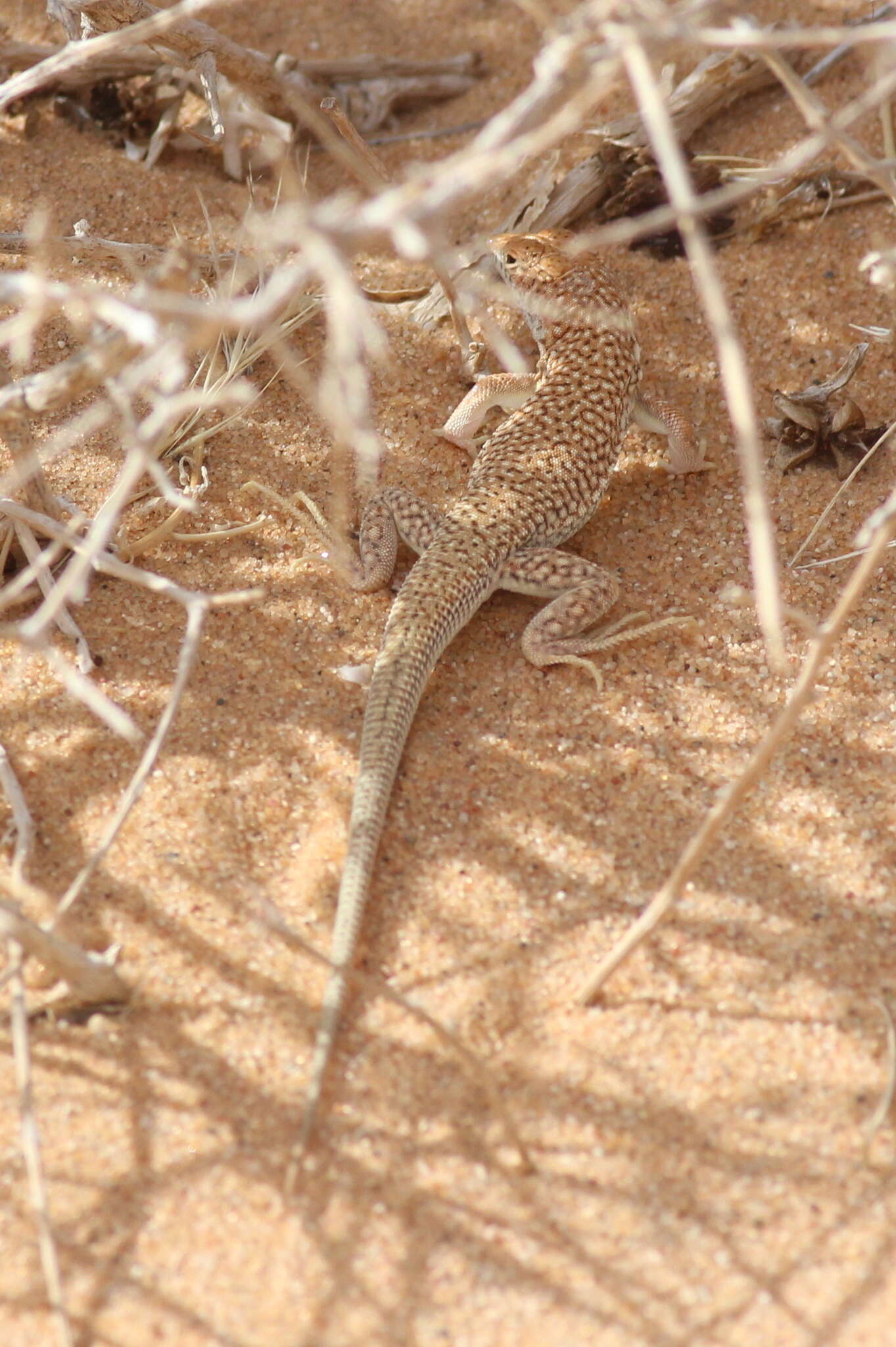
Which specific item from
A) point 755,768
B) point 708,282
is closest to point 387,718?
point 755,768

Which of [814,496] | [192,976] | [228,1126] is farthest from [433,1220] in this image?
[814,496]

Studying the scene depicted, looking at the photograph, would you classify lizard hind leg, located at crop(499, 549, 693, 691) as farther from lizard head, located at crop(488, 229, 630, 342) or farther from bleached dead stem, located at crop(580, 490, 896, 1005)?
bleached dead stem, located at crop(580, 490, 896, 1005)

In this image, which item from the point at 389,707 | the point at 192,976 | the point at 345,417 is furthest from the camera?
the point at 389,707

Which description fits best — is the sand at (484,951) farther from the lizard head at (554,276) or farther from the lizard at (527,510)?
the lizard head at (554,276)

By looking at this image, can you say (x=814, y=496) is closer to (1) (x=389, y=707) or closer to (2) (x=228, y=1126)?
(1) (x=389, y=707)

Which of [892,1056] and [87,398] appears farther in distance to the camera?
[87,398]

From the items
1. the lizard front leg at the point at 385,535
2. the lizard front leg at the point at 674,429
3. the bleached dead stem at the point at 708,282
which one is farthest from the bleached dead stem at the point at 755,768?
the lizard front leg at the point at 674,429
